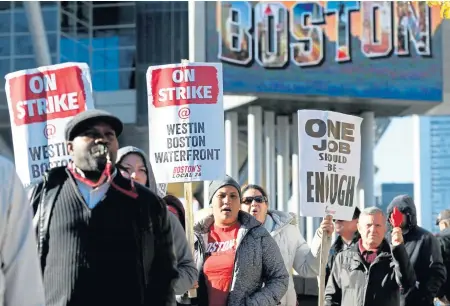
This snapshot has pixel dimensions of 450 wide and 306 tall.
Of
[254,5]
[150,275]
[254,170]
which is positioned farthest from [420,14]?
[150,275]

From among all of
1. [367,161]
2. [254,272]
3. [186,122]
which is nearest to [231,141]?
[367,161]

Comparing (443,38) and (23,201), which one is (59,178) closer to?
(23,201)

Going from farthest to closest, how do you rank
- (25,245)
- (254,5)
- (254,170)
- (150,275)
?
(254,170) → (254,5) → (150,275) → (25,245)

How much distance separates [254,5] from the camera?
29641 mm

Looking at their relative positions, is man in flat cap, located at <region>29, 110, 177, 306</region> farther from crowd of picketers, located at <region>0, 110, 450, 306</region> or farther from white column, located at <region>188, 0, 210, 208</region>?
white column, located at <region>188, 0, 210, 208</region>

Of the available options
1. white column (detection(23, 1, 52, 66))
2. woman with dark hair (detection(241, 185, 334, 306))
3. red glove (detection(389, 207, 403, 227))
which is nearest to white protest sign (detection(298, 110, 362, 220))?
woman with dark hair (detection(241, 185, 334, 306))

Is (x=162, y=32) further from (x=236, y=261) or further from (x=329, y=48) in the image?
(x=236, y=261)

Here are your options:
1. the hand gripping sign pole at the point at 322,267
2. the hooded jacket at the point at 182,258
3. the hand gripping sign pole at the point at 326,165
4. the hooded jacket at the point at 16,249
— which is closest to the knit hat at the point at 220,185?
the hand gripping sign pole at the point at 322,267

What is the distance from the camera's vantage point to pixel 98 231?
5.15 metres

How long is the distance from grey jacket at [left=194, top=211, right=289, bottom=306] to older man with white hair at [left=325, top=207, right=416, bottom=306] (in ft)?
4.02

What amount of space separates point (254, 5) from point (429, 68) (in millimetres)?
4706

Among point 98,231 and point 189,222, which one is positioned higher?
point 98,231

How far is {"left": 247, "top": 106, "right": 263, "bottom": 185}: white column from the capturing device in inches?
1261

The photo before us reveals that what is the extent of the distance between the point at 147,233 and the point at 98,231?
25 cm
